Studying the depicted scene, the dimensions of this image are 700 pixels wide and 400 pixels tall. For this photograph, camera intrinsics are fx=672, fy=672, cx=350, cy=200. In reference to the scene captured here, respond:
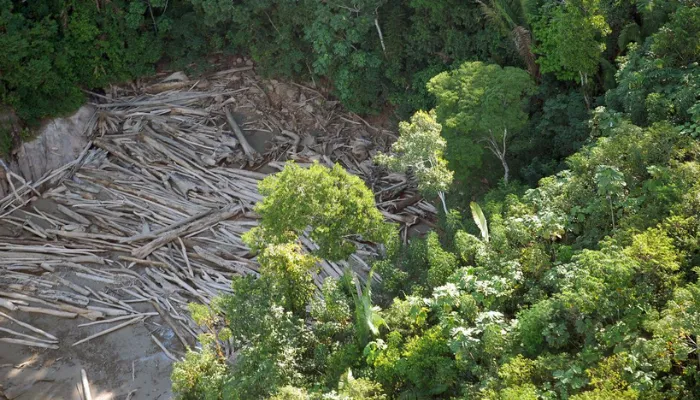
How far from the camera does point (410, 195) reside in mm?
17047

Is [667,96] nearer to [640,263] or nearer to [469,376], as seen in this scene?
[640,263]

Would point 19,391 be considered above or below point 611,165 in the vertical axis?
below

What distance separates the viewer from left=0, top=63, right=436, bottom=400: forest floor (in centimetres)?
1384

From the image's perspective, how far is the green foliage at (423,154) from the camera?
1213cm

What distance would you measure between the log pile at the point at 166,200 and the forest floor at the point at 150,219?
1.4 inches

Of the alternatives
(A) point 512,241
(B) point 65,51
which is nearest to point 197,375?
(A) point 512,241

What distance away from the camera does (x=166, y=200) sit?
17.0 m

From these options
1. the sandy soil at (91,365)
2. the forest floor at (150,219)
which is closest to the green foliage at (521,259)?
the sandy soil at (91,365)

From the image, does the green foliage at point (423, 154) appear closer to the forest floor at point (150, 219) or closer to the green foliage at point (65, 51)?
the forest floor at point (150, 219)

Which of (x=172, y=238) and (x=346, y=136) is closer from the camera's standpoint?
(x=172, y=238)

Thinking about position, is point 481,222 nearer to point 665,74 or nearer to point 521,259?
point 521,259

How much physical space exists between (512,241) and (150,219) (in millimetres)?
9582

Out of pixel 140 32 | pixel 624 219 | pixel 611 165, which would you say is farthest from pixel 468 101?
pixel 140 32

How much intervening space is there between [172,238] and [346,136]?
597 centimetres
